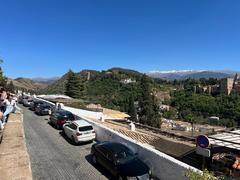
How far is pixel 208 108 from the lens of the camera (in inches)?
4990

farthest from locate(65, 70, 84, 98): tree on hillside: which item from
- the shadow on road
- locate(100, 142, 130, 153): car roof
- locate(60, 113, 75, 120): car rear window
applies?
locate(100, 142, 130, 153): car roof

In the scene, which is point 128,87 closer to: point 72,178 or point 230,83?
point 230,83

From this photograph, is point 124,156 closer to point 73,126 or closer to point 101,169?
point 101,169

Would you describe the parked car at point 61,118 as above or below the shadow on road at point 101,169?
above

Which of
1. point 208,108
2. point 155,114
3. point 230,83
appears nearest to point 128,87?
point 208,108

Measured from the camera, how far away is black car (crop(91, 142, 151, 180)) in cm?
1098

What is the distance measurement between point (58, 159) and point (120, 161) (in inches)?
169

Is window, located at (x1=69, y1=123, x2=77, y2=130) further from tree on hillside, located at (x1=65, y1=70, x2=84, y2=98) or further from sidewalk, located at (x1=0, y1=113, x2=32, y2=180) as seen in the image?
tree on hillside, located at (x1=65, y1=70, x2=84, y2=98)

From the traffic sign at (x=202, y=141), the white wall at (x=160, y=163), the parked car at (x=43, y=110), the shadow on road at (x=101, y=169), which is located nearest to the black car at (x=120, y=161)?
the shadow on road at (x=101, y=169)

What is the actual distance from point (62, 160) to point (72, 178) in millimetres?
2724

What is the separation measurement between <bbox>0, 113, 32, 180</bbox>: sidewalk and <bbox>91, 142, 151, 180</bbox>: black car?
368 centimetres

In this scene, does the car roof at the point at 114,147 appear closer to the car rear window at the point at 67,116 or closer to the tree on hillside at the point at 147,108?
the car rear window at the point at 67,116

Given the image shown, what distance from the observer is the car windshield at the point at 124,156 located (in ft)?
38.6

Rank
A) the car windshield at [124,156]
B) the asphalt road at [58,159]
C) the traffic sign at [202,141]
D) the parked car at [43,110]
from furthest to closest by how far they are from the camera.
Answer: the parked car at [43,110] → the asphalt road at [58,159] → the car windshield at [124,156] → the traffic sign at [202,141]
